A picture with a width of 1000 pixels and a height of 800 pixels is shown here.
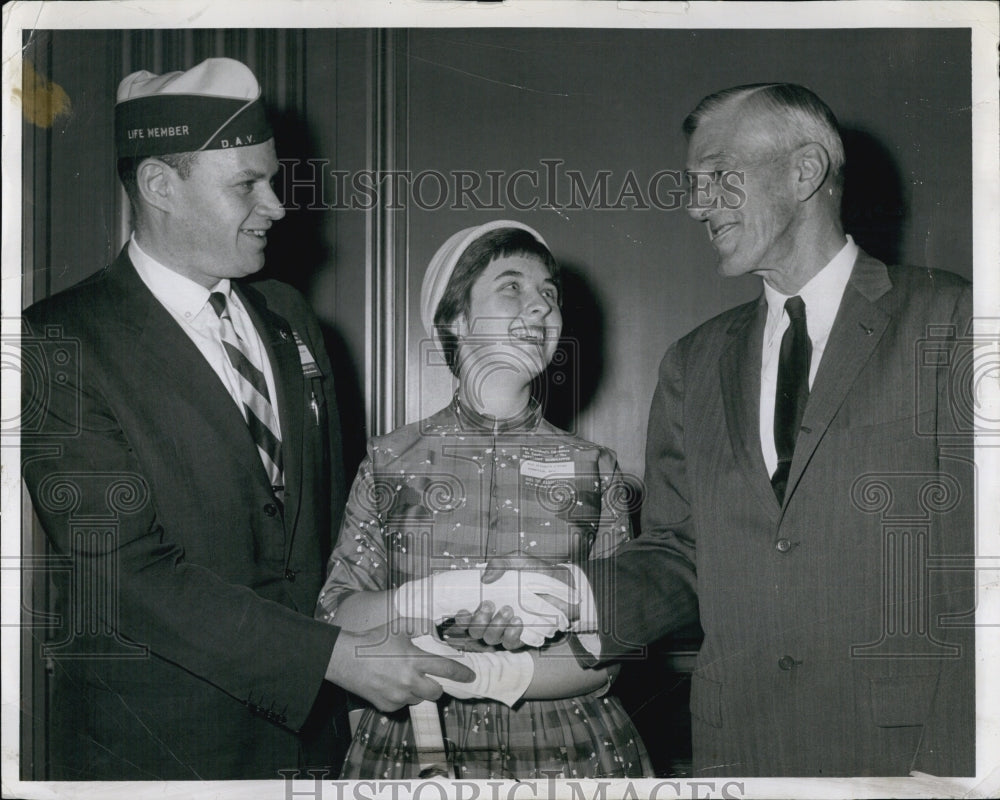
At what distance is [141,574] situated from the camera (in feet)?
8.25

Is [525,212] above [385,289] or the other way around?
above

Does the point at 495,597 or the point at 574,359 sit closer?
the point at 495,597

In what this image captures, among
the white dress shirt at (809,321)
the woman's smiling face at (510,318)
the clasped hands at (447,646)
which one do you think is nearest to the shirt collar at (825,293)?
the white dress shirt at (809,321)

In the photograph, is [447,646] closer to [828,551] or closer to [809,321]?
[828,551]

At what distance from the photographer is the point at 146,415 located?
8.21 ft

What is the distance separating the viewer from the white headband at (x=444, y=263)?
8.39 feet

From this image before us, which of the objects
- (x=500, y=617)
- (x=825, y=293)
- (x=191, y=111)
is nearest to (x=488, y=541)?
(x=500, y=617)

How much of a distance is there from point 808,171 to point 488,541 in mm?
1163

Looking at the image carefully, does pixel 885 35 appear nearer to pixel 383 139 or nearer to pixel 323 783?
pixel 383 139

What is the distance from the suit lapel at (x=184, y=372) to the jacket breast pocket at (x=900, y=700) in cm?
152

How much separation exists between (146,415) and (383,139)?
0.88m

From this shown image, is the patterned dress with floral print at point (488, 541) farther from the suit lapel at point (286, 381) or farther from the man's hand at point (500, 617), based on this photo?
the suit lapel at point (286, 381)

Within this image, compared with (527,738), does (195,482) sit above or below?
above

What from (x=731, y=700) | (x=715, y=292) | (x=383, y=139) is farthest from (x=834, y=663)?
Answer: (x=383, y=139)
